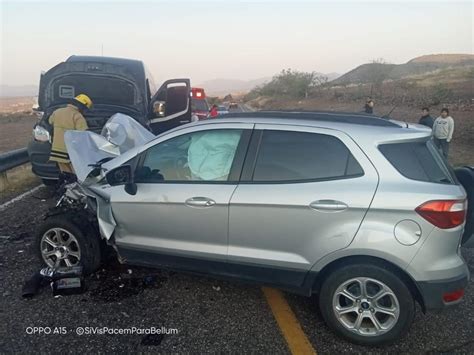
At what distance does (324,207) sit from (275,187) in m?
0.41

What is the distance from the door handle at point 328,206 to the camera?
283 cm

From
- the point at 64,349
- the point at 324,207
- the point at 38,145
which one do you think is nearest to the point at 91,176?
the point at 64,349

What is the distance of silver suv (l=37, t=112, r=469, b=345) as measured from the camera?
276 cm

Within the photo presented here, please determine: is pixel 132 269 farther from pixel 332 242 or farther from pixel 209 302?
pixel 332 242

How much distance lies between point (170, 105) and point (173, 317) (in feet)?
18.4

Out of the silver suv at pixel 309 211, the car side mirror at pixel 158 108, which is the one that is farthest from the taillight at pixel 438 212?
the car side mirror at pixel 158 108

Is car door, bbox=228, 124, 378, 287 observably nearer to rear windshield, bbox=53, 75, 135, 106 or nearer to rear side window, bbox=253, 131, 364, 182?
rear side window, bbox=253, 131, 364, 182

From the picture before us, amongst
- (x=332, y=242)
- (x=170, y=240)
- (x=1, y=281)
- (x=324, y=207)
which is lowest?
(x=1, y=281)

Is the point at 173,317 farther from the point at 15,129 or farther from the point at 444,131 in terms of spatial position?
the point at 15,129

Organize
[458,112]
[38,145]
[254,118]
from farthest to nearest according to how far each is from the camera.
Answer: [458,112] → [38,145] → [254,118]

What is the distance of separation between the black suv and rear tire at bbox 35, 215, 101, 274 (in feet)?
11.0

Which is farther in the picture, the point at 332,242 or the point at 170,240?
the point at 170,240

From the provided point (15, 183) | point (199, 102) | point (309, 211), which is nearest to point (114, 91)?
point (15, 183)

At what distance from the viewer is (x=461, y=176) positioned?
3.50m
